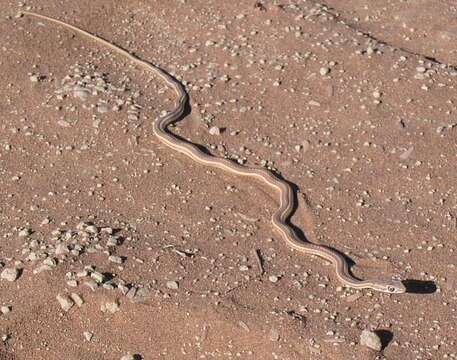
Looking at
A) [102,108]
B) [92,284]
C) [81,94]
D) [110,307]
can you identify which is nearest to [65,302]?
[92,284]

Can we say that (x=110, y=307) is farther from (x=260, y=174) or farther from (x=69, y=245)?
(x=260, y=174)

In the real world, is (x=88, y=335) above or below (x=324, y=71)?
below

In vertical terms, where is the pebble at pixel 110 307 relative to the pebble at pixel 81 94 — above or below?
below

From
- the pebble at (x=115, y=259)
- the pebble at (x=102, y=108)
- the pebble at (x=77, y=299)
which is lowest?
the pebble at (x=77, y=299)

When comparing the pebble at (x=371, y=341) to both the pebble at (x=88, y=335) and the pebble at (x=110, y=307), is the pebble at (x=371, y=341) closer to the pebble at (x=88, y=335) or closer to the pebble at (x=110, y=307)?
the pebble at (x=110, y=307)

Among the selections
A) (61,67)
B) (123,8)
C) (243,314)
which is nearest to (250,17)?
(123,8)

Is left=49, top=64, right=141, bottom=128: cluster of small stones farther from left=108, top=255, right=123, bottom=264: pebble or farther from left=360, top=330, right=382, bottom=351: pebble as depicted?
left=360, top=330, right=382, bottom=351: pebble

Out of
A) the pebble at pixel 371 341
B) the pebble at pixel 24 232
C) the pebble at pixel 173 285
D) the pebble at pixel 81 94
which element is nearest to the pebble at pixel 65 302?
the pebble at pixel 173 285

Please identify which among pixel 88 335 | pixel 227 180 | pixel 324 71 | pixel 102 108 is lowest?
pixel 88 335
